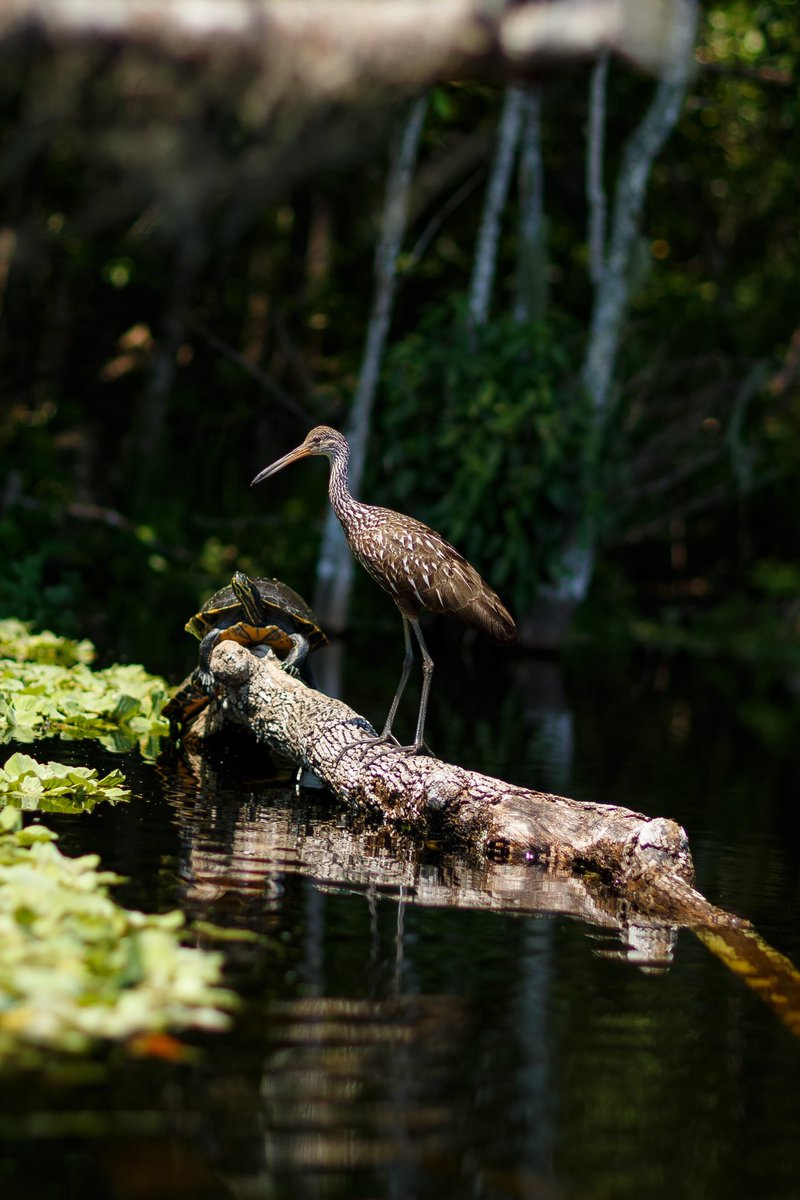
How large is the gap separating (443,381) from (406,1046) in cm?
1650

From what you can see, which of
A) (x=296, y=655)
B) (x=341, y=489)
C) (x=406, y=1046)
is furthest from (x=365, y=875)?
(x=341, y=489)

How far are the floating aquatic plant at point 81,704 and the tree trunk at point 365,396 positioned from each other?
8.90 metres

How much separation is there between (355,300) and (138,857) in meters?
22.5

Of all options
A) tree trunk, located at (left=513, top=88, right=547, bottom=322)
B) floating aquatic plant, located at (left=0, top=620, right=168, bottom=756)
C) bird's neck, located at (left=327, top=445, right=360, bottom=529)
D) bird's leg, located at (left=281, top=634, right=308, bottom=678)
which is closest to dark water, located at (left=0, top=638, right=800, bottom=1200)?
floating aquatic plant, located at (left=0, top=620, right=168, bottom=756)

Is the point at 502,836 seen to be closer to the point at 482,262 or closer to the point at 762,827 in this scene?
the point at 762,827

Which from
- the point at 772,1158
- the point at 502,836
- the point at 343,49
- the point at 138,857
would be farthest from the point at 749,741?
the point at 343,49

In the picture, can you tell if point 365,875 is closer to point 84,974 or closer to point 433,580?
point 433,580

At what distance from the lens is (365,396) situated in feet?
64.8

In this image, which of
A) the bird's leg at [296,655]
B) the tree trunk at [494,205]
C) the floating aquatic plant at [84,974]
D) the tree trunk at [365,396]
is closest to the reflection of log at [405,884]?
the floating aquatic plant at [84,974]

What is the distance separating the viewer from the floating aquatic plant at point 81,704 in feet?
30.3

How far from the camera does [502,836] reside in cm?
738

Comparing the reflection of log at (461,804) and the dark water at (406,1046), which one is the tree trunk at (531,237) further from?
the dark water at (406,1046)

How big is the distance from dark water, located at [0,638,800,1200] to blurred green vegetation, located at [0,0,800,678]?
918 cm

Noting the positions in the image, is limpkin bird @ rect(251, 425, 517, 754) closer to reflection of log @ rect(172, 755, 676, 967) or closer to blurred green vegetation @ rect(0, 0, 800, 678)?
reflection of log @ rect(172, 755, 676, 967)
